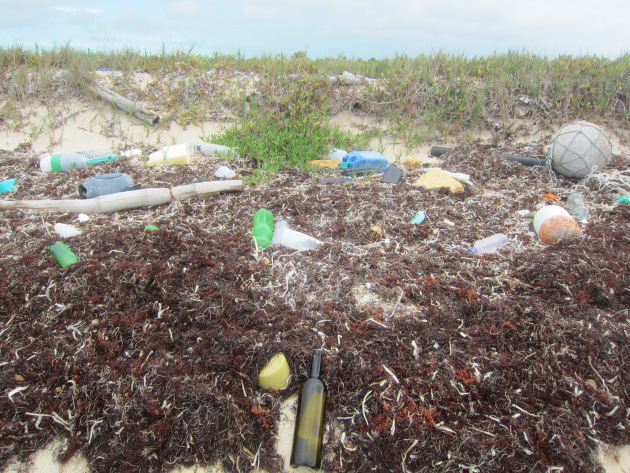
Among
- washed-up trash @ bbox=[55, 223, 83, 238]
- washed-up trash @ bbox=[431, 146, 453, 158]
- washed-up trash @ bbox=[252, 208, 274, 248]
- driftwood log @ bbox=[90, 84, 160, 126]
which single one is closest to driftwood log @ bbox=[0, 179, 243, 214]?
washed-up trash @ bbox=[55, 223, 83, 238]

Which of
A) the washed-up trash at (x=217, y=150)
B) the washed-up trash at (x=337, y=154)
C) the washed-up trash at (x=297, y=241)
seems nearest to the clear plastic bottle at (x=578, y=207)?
the washed-up trash at (x=297, y=241)

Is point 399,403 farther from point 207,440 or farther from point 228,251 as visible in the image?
point 228,251

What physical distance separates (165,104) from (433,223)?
14.8 feet

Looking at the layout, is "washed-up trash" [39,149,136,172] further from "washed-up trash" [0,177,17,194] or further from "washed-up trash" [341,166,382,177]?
"washed-up trash" [341,166,382,177]

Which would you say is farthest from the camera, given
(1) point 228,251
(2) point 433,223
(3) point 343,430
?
(2) point 433,223

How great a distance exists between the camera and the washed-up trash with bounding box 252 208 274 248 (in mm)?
2791

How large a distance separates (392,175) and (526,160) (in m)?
1.83

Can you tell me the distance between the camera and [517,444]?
5.11 ft

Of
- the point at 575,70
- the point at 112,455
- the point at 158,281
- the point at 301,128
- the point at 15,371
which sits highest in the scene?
the point at 575,70

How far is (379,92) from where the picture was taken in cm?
582

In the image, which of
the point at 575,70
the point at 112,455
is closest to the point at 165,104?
the point at 112,455

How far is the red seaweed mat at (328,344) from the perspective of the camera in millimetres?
1610

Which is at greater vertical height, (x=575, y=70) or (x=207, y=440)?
(x=575, y=70)

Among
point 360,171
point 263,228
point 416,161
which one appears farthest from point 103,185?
point 416,161
